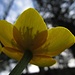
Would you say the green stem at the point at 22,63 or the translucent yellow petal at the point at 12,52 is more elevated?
the translucent yellow petal at the point at 12,52

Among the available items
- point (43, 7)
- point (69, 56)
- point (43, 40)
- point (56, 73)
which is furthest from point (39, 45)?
point (69, 56)

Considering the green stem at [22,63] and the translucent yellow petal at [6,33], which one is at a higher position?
the translucent yellow petal at [6,33]

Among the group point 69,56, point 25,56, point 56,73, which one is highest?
point 69,56

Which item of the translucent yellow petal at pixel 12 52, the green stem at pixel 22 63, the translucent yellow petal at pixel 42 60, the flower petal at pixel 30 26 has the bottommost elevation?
the green stem at pixel 22 63

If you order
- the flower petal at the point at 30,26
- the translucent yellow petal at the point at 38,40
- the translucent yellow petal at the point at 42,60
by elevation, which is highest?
the flower petal at the point at 30,26

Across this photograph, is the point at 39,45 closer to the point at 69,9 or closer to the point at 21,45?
the point at 21,45
